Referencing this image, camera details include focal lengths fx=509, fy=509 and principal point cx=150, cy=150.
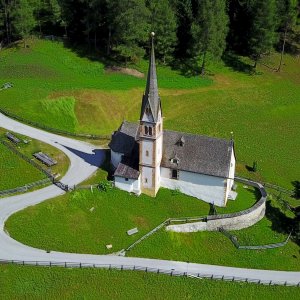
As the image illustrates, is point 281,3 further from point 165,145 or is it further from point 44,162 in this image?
point 44,162

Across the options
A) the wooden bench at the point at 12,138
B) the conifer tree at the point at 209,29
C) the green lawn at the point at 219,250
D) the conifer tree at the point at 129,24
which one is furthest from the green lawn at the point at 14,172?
the conifer tree at the point at 209,29

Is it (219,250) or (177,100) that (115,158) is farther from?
(177,100)

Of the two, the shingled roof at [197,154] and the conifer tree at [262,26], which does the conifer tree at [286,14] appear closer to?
the conifer tree at [262,26]

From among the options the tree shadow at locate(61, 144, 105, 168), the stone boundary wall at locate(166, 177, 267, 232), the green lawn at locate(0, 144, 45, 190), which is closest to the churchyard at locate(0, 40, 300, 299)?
the green lawn at locate(0, 144, 45, 190)

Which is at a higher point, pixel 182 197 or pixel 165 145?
pixel 165 145

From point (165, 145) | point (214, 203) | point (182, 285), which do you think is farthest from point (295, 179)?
point (182, 285)

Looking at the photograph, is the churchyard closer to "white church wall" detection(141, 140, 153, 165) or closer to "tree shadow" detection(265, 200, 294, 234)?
"tree shadow" detection(265, 200, 294, 234)

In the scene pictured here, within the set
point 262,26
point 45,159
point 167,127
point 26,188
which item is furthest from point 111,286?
point 262,26
